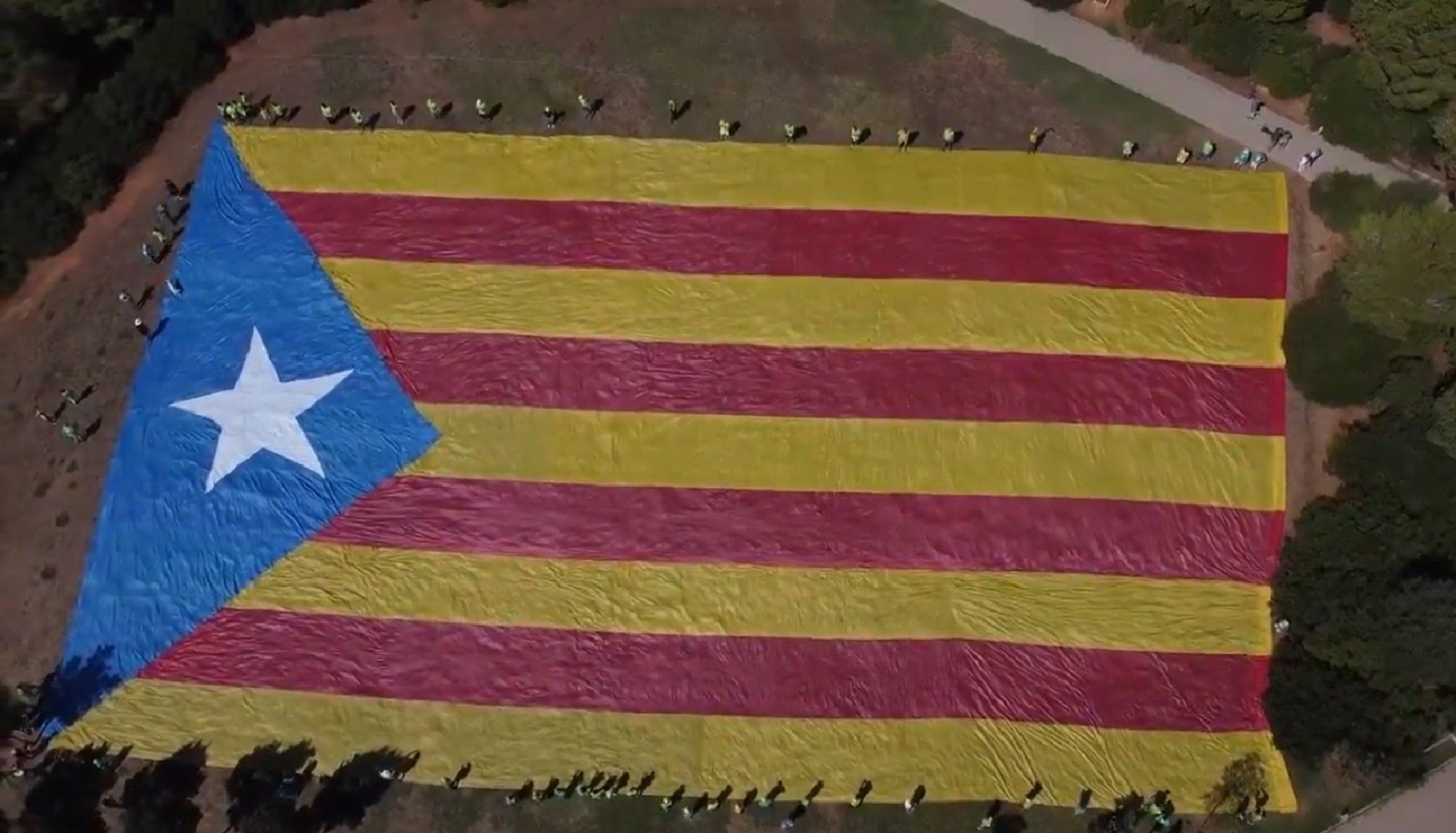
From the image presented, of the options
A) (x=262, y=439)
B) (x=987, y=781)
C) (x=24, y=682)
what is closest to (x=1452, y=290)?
(x=987, y=781)

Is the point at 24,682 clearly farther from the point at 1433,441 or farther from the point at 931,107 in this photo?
the point at 1433,441

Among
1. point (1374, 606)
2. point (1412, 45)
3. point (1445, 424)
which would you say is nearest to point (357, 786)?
point (1374, 606)

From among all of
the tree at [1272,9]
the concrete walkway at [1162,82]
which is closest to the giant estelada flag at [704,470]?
the concrete walkway at [1162,82]

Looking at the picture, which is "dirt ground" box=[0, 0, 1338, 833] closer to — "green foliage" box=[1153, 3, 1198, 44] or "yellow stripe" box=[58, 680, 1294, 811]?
"green foliage" box=[1153, 3, 1198, 44]

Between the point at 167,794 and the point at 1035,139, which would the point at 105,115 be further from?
the point at 1035,139

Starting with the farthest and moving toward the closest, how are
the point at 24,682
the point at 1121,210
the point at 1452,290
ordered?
the point at 1121,210 → the point at 24,682 → the point at 1452,290

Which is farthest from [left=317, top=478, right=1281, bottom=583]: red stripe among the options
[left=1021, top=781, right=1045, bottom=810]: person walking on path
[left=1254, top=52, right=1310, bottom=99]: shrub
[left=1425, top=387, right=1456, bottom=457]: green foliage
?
[left=1254, top=52, right=1310, bottom=99]: shrub
